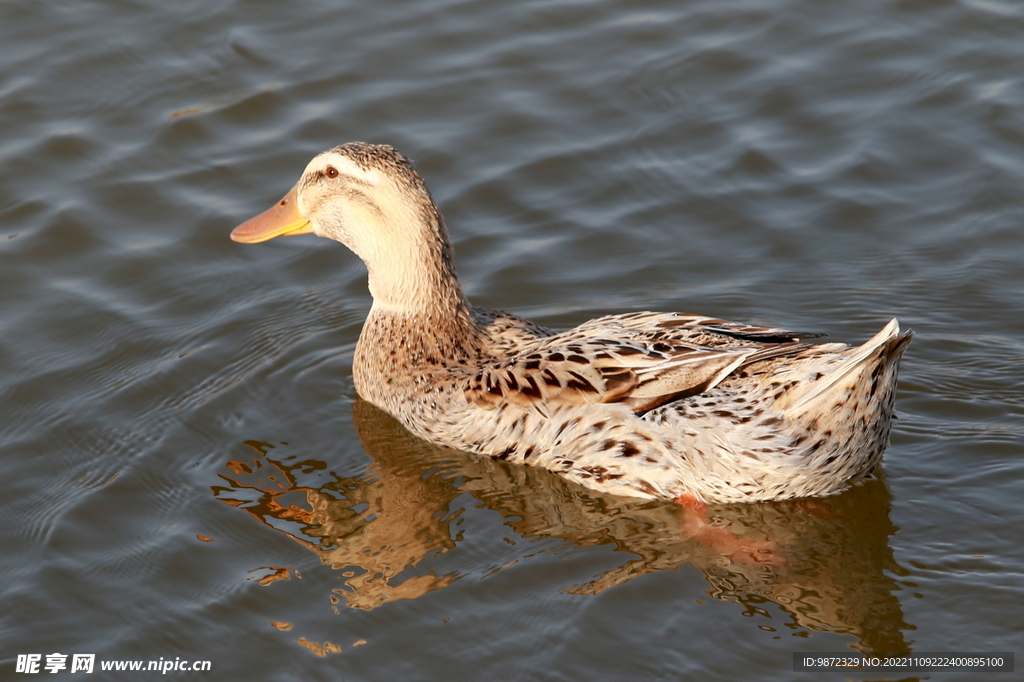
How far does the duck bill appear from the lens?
8.12 metres

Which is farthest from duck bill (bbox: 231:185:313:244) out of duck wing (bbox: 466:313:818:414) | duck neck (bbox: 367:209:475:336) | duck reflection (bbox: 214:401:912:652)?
duck wing (bbox: 466:313:818:414)

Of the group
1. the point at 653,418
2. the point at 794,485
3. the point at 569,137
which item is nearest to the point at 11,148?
the point at 569,137

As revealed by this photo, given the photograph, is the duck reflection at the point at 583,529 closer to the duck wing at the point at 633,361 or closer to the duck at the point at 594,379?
the duck at the point at 594,379

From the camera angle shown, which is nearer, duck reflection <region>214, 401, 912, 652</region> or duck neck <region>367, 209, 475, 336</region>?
duck reflection <region>214, 401, 912, 652</region>

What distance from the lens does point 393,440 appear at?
7707 mm

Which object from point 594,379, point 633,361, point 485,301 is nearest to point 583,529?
point 594,379

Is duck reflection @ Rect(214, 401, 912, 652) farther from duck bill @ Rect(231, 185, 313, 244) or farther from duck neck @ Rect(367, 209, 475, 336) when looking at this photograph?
duck bill @ Rect(231, 185, 313, 244)

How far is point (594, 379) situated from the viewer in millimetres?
6781

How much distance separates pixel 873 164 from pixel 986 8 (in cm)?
270

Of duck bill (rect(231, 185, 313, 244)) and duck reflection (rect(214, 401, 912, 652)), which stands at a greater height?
duck bill (rect(231, 185, 313, 244))

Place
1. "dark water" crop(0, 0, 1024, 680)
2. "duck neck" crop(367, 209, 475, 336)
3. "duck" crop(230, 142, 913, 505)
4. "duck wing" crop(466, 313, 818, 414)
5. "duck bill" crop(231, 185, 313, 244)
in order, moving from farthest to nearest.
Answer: "duck bill" crop(231, 185, 313, 244) < "duck neck" crop(367, 209, 475, 336) < "duck wing" crop(466, 313, 818, 414) < "duck" crop(230, 142, 913, 505) < "dark water" crop(0, 0, 1024, 680)

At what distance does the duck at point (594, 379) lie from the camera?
6355 mm

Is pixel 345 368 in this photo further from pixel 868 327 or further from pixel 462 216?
pixel 868 327

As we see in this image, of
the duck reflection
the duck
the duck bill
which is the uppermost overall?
the duck bill
